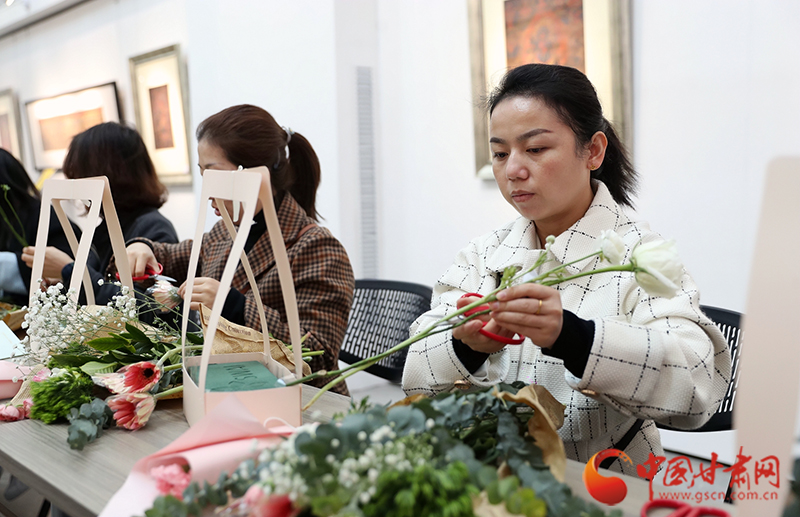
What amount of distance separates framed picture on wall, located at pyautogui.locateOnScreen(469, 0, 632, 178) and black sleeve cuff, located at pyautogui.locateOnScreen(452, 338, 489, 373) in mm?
1376

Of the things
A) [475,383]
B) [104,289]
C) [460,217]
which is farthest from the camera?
[460,217]

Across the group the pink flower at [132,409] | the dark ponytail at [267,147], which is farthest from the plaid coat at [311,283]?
the pink flower at [132,409]

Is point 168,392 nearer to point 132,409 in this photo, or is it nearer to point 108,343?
point 132,409

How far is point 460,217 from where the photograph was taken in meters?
3.32

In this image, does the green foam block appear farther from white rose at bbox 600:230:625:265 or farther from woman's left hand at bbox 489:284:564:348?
white rose at bbox 600:230:625:265

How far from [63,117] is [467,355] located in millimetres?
5136

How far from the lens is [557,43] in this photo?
2766 millimetres

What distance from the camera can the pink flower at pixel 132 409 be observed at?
1067mm

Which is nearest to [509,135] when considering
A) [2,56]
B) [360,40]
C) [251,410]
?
[251,410]

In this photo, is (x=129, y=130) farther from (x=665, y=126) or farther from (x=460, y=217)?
(x=665, y=126)

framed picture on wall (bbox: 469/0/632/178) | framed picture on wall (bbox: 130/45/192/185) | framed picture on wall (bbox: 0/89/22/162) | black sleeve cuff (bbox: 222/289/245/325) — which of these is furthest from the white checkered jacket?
framed picture on wall (bbox: 0/89/22/162)

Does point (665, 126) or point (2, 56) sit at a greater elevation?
point (2, 56)

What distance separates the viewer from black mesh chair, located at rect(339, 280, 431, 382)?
6.44 feet

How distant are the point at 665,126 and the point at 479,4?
1.03m
